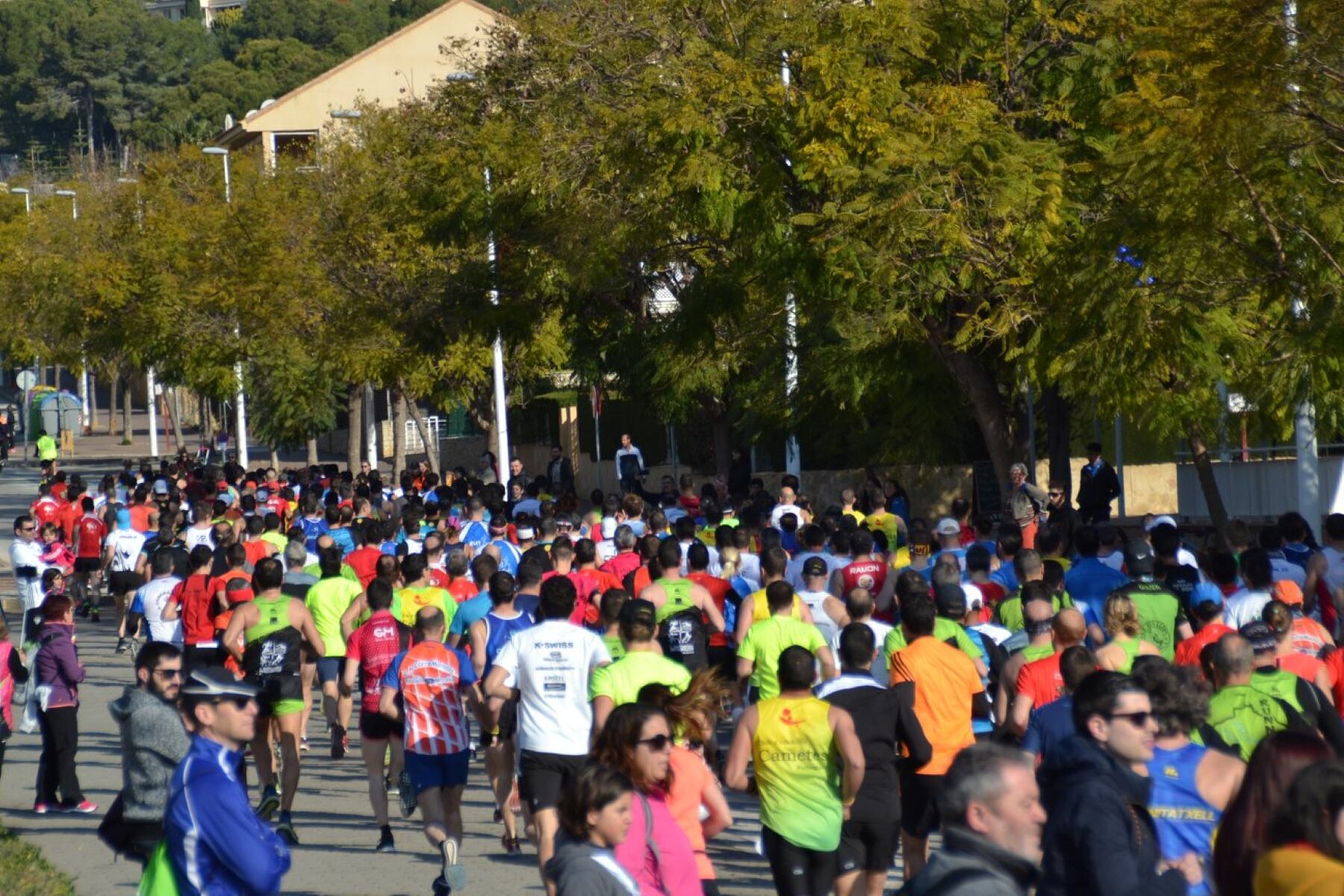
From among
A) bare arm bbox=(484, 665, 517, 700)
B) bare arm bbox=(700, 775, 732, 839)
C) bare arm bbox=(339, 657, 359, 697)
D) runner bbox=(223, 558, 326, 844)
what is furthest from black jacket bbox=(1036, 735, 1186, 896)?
runner bbox=(223, 558, 326, 844)

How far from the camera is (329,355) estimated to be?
35000mm

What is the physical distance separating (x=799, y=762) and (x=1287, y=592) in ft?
12.8

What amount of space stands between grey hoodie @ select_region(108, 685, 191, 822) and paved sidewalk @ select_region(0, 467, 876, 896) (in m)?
2.18

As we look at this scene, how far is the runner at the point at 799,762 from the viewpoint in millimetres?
7684

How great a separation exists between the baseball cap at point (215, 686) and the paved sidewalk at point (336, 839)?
4.01m

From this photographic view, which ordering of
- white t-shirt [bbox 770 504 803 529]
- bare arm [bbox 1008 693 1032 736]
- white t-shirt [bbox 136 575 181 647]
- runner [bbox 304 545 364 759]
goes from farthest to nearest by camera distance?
white t-shirt [bbox 770 504 803 529]
white t-shirt [bbox 136 575 181 647]
runner [bbox 304 545 364 759]
bare arm [bbox 1008 693 1032 736]

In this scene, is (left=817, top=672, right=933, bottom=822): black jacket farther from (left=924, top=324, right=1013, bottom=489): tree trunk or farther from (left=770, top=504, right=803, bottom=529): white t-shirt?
(left=924, top=324, right=1013, bottom=489): tree trunk

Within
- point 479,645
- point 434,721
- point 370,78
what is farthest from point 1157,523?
point 370,78

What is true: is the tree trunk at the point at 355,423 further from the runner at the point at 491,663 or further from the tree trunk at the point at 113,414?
the tree trunk at the point at 113,414

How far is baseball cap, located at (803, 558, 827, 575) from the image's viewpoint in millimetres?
11250

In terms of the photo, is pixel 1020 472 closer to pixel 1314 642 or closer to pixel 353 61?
pixel 1314 642

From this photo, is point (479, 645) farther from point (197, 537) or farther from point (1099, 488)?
point (197, 537)

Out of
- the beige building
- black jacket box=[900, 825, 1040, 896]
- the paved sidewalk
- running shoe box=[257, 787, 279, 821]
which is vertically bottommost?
the paved sidewalk

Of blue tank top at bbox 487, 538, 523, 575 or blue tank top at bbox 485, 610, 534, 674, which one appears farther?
blue tank top at bbox 487, 538, 523, 575
